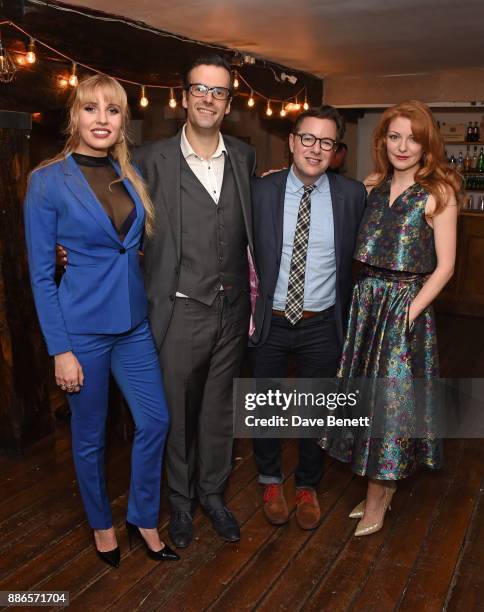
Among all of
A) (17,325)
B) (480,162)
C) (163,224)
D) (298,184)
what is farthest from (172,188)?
(480,162)

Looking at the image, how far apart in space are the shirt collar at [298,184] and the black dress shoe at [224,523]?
4.70 ft

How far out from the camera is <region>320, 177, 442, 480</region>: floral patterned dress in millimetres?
2463

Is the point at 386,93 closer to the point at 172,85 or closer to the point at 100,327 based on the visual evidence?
the point at 172,85

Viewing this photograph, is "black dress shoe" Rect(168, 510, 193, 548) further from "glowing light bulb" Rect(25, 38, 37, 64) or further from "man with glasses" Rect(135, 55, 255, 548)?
"glowing light bulb" Rect(25, 38, 37, 64)

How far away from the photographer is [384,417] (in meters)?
2.55

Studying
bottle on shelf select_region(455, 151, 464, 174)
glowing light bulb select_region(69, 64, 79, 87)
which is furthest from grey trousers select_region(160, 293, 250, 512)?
bottle on shelf select_region(455, 151, 464, 174)

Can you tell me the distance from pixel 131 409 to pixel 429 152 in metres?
1.54

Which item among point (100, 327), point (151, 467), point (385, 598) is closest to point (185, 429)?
point (151, 467)

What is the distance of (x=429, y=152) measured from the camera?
2.45 meters

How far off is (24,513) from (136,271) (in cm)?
138

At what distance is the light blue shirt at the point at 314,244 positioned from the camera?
2559 millimetres

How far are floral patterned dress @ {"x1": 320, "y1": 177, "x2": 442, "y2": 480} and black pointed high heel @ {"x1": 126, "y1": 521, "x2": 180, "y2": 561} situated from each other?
0.85 m

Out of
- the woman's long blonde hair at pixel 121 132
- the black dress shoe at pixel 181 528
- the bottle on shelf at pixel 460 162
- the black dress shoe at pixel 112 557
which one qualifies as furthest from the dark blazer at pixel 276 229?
the bottle on shelf at pixel 460 162

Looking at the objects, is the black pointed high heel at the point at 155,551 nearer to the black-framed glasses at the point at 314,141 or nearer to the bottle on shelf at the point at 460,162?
the black-framed glasses at the point at 314,141
